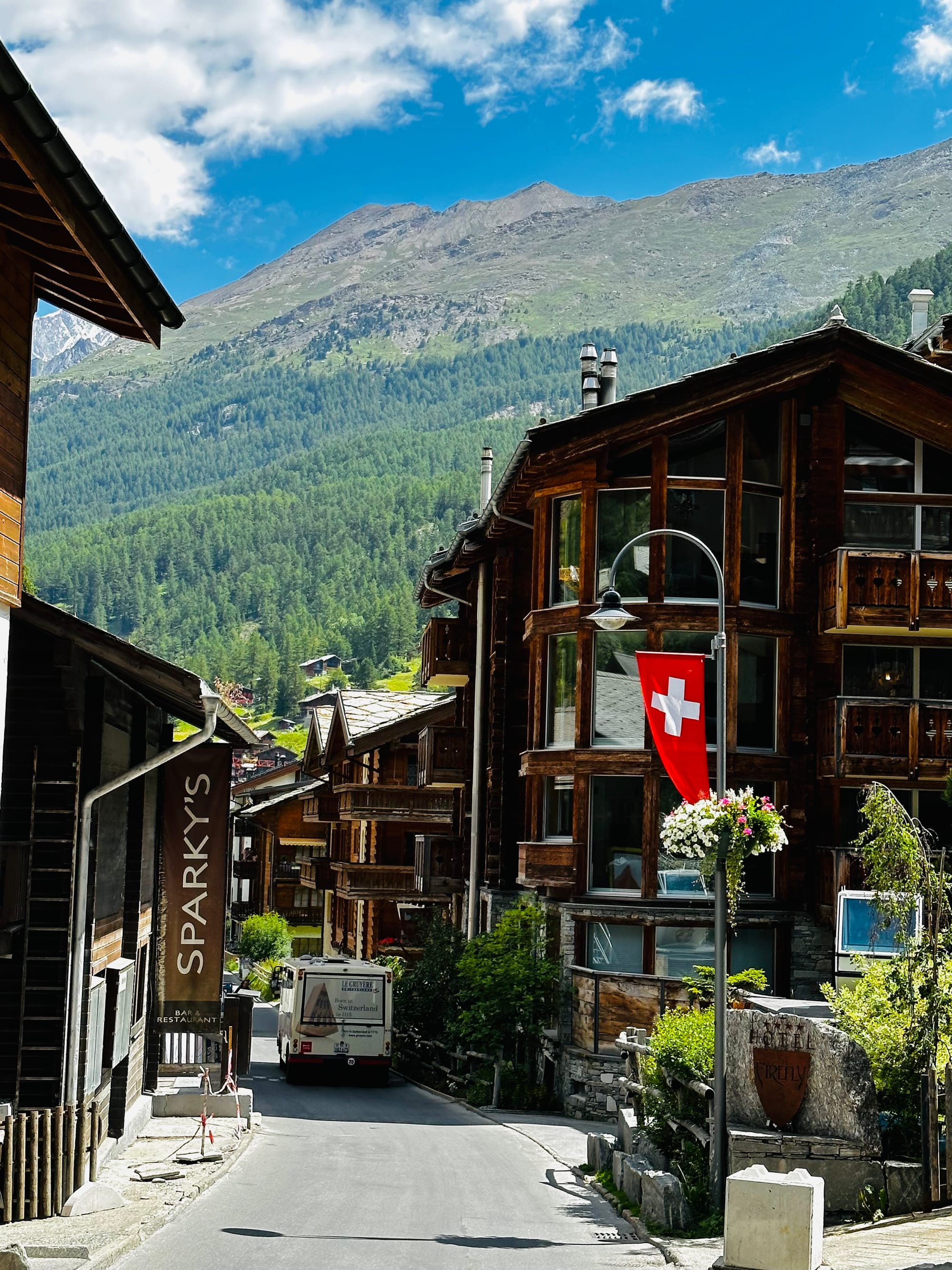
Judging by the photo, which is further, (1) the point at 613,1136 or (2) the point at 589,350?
(2) the point at 589,350

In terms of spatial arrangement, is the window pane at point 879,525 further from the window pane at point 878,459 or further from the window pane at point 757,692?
the window pane at point 757,692

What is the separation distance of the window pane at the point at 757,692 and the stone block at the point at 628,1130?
11.1 metres

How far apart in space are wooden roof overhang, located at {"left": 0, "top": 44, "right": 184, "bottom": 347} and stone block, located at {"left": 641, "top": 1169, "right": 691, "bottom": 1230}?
31.7 feet

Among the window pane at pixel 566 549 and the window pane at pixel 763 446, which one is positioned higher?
the window pane at pixel 763 446

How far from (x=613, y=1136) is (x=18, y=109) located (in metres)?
17.1

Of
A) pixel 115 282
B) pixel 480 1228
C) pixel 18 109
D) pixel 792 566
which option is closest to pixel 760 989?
pixel 792 566

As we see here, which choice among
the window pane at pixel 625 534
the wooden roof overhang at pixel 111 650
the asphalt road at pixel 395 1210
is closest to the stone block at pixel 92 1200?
the asphalt road at pixel 395 1210

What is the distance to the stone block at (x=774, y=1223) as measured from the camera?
1267 cm

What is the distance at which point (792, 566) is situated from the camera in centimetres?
3094

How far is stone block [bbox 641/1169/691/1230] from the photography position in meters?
15.8

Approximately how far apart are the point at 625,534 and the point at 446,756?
12214 millimetres

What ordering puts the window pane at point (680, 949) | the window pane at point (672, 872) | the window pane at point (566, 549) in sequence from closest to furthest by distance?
the window pane at point (680, 949) → the window pane at point (672, 872) → the window pane at point (566, 549)

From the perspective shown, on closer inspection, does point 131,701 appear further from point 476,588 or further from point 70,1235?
point 476,588

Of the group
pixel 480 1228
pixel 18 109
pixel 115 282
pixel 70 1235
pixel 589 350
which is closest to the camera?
pixel 18 109
